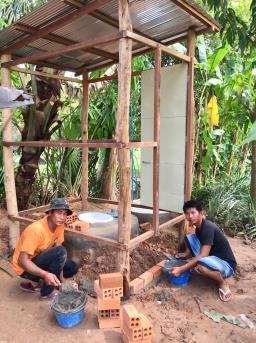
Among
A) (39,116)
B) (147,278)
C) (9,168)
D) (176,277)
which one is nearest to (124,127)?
(147,278)

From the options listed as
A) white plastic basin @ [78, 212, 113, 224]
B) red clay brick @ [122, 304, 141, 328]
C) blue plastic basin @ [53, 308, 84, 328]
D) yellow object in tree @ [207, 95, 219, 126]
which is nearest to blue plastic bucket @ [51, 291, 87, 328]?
blue plastic basin @ [53, 308, 84, 328]

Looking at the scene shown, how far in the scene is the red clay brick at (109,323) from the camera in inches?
112

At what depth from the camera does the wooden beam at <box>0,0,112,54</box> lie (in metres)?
3.14

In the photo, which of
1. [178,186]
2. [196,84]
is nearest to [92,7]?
[178,186]

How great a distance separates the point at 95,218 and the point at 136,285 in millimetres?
1350

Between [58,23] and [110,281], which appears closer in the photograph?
[110,281]

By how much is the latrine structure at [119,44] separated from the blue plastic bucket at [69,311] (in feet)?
1.74

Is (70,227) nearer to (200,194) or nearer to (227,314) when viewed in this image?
(227,314)

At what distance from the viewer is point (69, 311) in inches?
109

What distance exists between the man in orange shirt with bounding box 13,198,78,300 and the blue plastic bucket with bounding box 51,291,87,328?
182mm

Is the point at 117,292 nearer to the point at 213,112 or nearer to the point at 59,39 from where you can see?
the point at 59,39

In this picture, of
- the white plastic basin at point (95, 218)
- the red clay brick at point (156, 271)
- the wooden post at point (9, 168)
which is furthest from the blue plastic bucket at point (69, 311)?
the wooden post at point (9, 168)

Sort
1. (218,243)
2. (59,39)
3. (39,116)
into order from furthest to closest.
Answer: (39,116)
(59,39)
(218,243)

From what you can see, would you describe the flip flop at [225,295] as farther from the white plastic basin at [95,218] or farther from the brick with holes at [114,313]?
the white plastic basin at [95,218]
